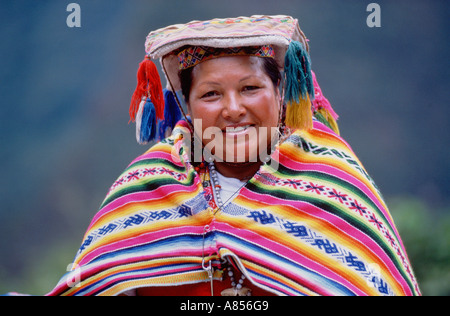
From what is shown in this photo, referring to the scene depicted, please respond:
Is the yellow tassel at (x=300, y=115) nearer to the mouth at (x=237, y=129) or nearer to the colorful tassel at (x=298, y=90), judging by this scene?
the colorful tassel at (x=298, y=90)

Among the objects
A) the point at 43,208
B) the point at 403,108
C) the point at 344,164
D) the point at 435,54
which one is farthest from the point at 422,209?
the point at 43,208

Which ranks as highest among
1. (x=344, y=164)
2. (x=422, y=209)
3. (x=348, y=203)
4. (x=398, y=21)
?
(x=398, y=21)

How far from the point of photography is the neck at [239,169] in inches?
102

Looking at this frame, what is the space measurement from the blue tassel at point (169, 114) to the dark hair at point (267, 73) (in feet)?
0.66

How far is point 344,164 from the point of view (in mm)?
2453

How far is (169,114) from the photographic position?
9.65 feet

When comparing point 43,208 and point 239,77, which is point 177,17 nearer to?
point 43,208

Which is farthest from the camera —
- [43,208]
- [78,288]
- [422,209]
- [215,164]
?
[43,208]

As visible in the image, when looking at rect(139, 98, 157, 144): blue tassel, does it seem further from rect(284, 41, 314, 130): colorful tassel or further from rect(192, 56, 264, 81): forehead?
rect(284, 41, 314, 130): colorful tassel

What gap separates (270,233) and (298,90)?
62 cm

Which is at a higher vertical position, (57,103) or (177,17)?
(177,17)

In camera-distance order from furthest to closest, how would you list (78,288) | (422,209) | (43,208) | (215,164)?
(43,208), (422,209), (215,164), (78,288)

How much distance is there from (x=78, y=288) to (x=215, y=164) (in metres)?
0.78

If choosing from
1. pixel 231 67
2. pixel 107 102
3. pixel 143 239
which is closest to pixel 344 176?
pixel 231 67
